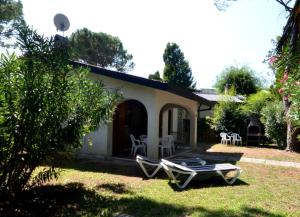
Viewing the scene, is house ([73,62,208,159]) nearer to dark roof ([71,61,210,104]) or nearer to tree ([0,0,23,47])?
dark roof ([71,61,210,104])

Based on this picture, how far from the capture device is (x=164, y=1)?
12.7m

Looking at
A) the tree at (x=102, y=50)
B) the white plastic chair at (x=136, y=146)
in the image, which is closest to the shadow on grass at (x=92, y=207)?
the white plastic chair at (x=136, y=146)

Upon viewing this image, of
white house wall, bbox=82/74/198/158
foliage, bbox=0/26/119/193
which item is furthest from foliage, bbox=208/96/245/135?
foliage, bbox=0/26/119/193

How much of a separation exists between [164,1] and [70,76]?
673 cm

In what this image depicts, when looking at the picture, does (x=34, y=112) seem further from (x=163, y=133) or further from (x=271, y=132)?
(x=271, y=132)

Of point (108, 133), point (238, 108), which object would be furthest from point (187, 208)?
point (238, 108)

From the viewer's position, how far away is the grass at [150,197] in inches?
267

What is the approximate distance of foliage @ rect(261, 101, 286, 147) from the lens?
760 inches

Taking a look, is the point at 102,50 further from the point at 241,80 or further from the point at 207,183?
the point at 207,183

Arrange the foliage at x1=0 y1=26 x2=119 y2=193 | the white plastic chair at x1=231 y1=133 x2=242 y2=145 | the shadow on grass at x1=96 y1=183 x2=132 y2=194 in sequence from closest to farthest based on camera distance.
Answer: the foliage at x1=0 y1=26 x2=119 y2=193
the shadow on grass at x1=96 y1=183 x2=132 y2=194
the white plastic chair at x1=231 y1=133 x2=242 y2=145

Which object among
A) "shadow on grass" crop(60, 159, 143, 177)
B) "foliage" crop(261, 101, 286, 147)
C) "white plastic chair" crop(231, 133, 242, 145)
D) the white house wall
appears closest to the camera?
"shadow on grass" crop(60, 159, 143, 177)

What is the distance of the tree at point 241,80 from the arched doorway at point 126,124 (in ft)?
70.8

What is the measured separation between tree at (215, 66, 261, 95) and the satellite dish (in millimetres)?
30373

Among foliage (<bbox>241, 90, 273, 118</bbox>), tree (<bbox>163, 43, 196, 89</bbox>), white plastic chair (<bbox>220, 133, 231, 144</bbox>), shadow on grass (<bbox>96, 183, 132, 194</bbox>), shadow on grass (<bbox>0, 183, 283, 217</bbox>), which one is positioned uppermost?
tree (<bbox>163, 43, 196, 89</bbox>)
